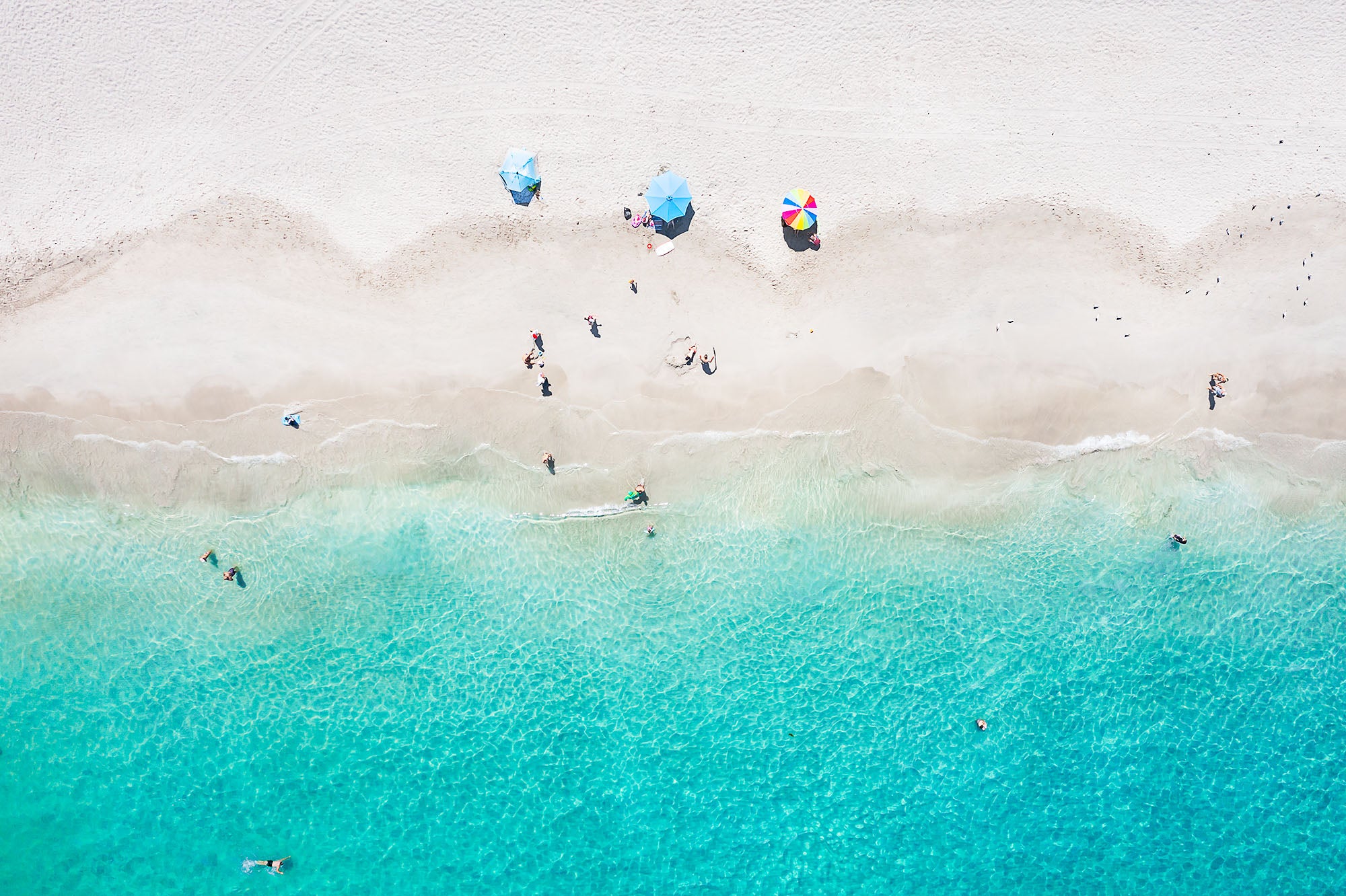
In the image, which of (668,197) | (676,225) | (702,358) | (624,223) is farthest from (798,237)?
(624,223)

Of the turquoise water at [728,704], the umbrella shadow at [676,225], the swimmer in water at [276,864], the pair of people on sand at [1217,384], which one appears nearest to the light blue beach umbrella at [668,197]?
the umbrella shadow at [676,225]

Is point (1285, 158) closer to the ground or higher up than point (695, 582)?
higher up

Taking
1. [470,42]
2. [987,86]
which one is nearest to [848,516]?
[987,86]

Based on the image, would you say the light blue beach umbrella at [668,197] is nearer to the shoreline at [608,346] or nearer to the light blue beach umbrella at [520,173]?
the shoreline at [608,346]

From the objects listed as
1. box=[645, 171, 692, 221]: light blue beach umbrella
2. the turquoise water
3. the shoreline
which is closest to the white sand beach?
the shoreline

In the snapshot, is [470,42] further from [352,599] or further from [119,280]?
[352,599]

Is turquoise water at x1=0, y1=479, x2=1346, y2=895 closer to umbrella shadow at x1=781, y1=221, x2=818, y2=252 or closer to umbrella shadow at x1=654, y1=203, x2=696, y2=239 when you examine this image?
umbrella shadow at x1=781, y1=221, x2=818, y2=252
